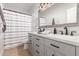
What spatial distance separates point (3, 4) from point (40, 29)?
2.55ft

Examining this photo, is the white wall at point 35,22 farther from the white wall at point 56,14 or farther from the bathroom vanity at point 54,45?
the white wall at point 56,14

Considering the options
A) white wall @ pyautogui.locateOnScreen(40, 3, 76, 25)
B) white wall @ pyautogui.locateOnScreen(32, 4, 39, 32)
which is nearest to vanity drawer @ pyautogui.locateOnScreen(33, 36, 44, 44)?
white wall @ pyautogui.locateOnScreen(32, 4, 39, 32)

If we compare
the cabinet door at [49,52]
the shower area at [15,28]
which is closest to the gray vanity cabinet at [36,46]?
the cabinet door at [49,52]

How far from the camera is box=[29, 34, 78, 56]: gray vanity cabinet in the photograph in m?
1.05

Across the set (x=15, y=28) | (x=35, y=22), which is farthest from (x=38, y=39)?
(x=15, y=28)

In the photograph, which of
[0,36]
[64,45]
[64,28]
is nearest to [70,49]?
[64,45]

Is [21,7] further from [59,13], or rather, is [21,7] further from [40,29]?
[59,13]

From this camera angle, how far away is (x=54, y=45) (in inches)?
49.9

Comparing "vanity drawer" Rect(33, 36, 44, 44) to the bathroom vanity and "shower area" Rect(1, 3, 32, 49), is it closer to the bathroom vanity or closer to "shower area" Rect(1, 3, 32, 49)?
the bathroom vanity

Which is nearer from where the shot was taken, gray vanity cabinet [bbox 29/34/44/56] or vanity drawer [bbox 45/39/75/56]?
vanity drawer [bbox 45/39/75/56]

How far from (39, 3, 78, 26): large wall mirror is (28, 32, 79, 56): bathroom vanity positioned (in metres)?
0.35

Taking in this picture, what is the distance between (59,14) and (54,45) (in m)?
0.82

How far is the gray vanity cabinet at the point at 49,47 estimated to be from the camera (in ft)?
3.44

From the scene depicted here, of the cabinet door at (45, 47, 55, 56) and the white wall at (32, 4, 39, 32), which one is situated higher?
the white wall at (32, 4, 39, 32)
